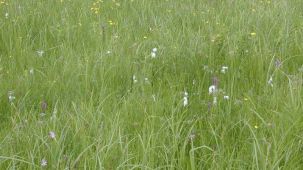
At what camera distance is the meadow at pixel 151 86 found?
205 cm

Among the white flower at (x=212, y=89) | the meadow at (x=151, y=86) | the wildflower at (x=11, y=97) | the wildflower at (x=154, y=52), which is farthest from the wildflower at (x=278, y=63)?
the wildflower at (x=11, y=97)

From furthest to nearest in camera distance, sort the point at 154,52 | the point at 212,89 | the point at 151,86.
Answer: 1. the point at 154,52
2. the point at 151,86
3. the point at 212,89

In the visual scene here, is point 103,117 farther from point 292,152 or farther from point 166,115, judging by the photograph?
point 292,152

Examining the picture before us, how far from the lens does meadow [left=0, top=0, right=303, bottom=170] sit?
205 centimetres

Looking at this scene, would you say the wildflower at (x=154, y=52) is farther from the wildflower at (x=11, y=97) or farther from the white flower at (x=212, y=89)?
the wildflower at (x=11, y=97)

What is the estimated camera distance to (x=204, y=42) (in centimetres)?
339

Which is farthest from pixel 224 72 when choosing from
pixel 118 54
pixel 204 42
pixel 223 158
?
pixel 223 158

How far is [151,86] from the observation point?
9.19ft

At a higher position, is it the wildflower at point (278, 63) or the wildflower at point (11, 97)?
the wildflower at point (278, 63)

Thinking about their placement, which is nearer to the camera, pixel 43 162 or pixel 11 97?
pixel 43 162

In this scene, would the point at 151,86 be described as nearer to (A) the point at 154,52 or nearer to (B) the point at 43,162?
(A) the point at 154,52

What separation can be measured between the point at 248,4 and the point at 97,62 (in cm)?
211

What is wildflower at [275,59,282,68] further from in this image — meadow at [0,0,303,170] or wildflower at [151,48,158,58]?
wildflower at [151,48,158,58]

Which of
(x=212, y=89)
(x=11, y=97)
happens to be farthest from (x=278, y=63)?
(x=11, y=97)
